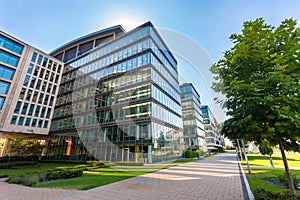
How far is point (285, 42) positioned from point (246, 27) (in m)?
1.28

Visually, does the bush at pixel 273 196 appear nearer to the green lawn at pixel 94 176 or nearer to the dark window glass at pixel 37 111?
the green lawn at pixel 94 176

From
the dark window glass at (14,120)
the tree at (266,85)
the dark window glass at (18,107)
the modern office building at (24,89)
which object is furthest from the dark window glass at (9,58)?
the tree at (266,85)

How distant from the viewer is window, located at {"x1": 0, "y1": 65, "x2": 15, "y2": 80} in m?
30.6

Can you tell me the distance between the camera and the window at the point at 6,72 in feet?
100

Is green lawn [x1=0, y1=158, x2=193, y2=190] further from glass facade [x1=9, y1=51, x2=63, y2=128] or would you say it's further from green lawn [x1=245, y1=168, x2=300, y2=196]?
glass facade [x1=9, y1=51, x2=63, y2=128]

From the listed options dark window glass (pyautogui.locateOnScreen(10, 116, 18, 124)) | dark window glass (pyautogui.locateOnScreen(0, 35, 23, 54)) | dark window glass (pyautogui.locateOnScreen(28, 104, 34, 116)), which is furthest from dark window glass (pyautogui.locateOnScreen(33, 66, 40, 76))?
dark window glass (pyautogui.locateOnScreen(10, 116, 18, 124))

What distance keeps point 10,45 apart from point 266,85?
45148mm

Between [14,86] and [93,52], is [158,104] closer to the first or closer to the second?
[93,52]

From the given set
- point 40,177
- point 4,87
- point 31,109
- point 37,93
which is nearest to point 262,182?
point 40,177

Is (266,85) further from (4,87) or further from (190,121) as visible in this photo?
(190,121)

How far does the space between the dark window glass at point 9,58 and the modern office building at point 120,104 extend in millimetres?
11151

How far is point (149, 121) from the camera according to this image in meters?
22.5

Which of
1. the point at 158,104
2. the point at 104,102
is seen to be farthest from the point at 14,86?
the point at 158,104

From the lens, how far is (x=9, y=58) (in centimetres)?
3189
